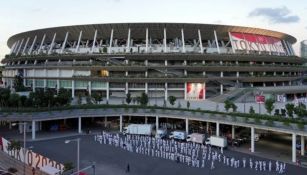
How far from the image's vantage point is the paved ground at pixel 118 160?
39.2 metres

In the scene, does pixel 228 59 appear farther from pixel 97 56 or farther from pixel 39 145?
pixel 39 145

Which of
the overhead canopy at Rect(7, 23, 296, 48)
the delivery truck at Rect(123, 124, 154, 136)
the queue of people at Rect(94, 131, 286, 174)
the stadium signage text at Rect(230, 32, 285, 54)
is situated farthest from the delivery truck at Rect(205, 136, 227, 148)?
the stadium signage text at Rect(230, 32, 285, 54)

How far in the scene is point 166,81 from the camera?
88.4 metres

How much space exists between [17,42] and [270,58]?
90.6m

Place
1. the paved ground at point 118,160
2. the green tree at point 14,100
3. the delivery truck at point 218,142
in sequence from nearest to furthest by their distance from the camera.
Answer: the paved ground at point 118,160 < the delivery truck at point 218,142 < the green tree at point 14,100

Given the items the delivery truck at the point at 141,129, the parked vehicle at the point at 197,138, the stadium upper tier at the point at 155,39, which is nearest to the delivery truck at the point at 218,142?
the parked vehicle at the point at 197,138

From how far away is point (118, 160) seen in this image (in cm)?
4375

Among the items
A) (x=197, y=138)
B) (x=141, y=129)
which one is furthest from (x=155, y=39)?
(x=197, y=138)

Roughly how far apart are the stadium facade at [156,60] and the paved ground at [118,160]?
38.3 metres

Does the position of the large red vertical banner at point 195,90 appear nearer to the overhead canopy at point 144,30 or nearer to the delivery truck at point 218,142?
the overhead canopy at point 144,30

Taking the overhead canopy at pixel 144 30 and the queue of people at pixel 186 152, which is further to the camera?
the overhead canopy at pixel 144 30

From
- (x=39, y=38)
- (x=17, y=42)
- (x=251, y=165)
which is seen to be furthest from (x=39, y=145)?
(x=17, y=42)

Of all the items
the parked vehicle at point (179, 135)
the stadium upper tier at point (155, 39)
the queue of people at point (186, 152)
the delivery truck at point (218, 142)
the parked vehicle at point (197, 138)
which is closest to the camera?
the queue of people at point (186, 152)

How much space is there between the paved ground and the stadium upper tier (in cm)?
4345
